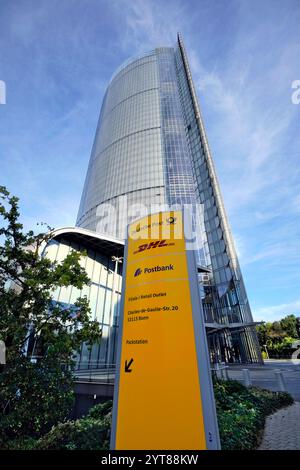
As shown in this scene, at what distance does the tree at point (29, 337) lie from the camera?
7176 millimetres

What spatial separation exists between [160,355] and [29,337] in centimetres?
643

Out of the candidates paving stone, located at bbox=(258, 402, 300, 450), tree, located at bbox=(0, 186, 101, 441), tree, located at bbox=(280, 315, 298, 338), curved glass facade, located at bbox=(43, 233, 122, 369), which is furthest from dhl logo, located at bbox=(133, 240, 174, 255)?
tree, located at bbox=(280, 315, 298, 338)

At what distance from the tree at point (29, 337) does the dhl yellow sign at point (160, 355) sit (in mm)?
4510

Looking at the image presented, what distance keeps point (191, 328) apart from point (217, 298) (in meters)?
40.4

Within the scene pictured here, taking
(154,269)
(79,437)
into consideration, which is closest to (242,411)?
(79,437)

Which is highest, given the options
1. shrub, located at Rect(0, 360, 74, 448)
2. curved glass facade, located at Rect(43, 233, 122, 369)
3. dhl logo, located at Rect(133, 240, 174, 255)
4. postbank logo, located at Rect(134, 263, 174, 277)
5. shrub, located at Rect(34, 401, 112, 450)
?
curved glass facade, located at Rect(43, 233, 122, 369)

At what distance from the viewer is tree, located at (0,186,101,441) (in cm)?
718

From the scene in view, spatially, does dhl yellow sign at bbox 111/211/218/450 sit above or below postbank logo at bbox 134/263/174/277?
below

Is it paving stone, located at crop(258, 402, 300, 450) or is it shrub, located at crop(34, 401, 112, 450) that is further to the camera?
shrub, located at crop(34, 401, 112, 450)

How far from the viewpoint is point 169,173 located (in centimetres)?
6538

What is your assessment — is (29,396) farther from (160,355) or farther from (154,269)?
(154,269)

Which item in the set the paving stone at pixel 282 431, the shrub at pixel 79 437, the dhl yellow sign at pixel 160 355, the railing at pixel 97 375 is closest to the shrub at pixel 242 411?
the paving stone at pixel 282 431

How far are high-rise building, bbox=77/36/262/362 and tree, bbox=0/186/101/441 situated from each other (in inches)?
1130

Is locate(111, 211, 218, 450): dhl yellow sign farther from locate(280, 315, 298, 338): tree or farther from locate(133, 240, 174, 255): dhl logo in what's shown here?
locate(280, 315, 298, 338): tree
